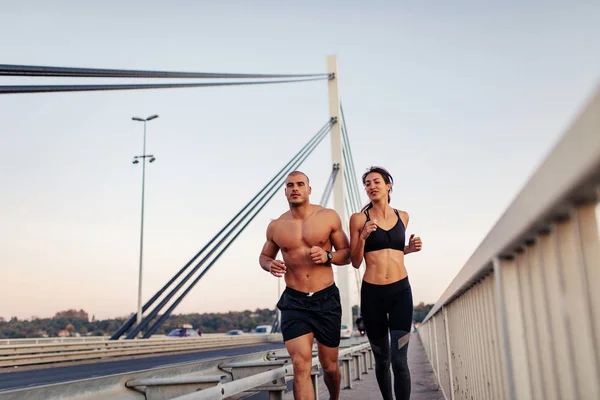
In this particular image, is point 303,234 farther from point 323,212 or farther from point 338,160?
point 338,160

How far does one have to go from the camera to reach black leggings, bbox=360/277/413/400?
5145 millimetres

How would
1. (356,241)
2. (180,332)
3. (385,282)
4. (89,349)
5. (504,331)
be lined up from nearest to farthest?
(504,331) < (356,241) < (385,282) < (89,349) < (180,332)

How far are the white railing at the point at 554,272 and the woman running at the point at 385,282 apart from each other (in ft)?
7.93

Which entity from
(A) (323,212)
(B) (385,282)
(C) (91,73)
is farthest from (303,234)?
(C) (91,73)

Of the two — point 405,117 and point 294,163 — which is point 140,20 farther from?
point 405,117

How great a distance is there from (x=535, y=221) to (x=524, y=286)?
50cm

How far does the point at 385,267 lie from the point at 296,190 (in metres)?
0.96

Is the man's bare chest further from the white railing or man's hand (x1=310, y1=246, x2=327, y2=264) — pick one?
the white railing

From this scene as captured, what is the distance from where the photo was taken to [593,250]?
5.01 feet


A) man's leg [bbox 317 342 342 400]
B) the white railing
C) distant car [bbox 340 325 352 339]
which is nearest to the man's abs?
man's leg [bbox 317 342 342 400]

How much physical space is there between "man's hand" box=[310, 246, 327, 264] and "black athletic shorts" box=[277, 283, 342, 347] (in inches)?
13.8

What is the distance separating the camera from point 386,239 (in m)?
5.30

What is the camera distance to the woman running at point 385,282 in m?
5.16

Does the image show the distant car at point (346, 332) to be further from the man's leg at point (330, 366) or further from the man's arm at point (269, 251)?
the man's arm at point (269, 251)
